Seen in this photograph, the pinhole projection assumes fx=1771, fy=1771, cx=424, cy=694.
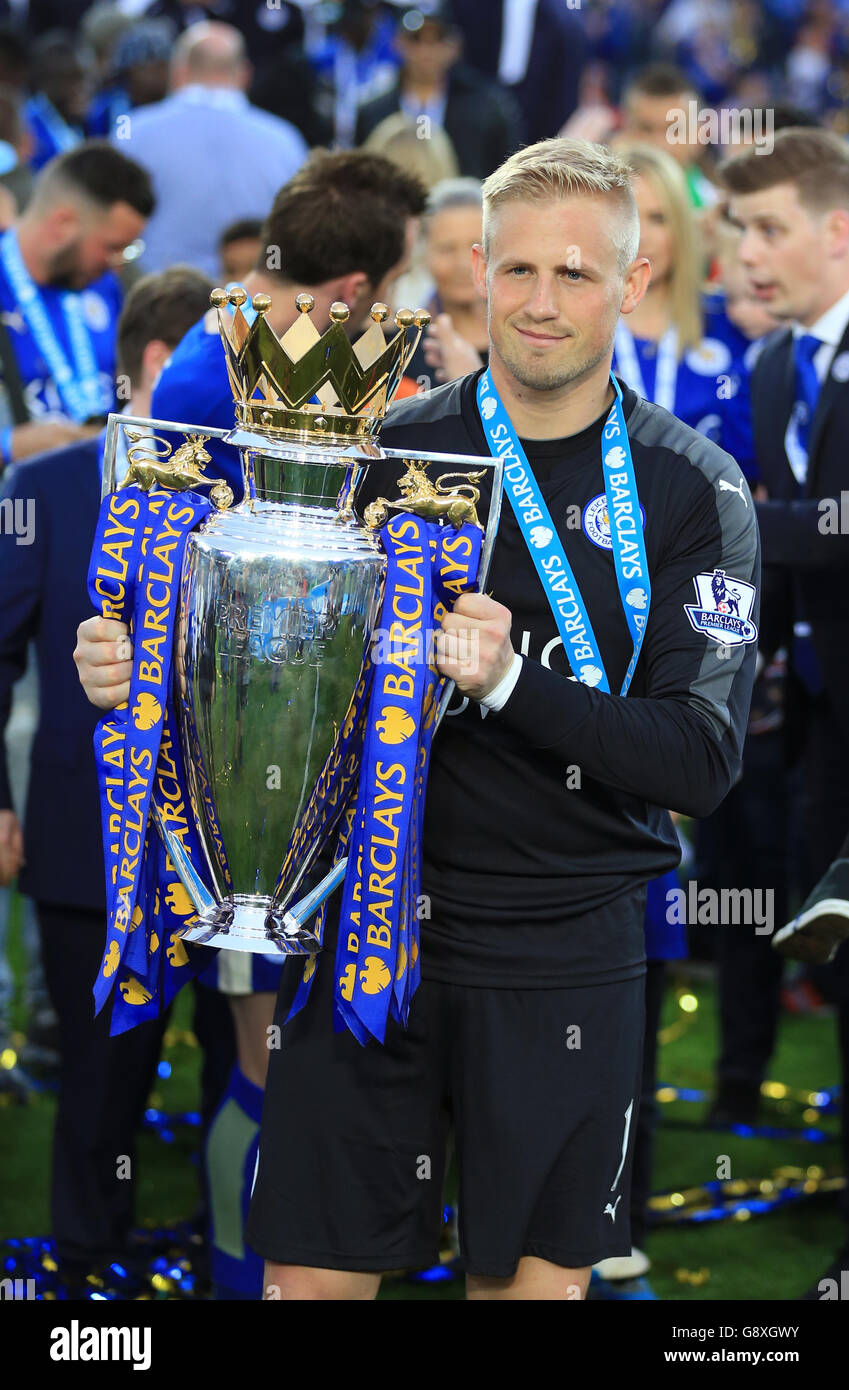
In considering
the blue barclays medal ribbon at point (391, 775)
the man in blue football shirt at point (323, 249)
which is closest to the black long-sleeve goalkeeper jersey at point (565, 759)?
the blue barclays medal ribbon at point (391, 775)

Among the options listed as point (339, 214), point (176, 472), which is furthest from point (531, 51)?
point (176, 472)

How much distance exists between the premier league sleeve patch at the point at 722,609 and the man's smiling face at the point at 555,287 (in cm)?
35

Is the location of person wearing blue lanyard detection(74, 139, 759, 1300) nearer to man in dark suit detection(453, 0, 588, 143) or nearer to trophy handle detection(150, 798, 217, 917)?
trophy handle detection(150, 798, 217, 917)

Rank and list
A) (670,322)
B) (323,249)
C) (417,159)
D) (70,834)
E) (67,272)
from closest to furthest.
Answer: (323,249), (70,834), (670,322), (67,272), (417,159)

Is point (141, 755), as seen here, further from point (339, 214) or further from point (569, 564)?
point (339, 214)

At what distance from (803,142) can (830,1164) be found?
2752mm

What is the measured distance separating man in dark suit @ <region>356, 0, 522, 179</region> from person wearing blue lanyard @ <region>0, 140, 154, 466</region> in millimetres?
2323

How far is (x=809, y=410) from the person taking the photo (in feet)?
13.8

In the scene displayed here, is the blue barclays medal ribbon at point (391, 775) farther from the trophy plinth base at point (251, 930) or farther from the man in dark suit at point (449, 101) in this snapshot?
the man in dark suit at point (449, 101)

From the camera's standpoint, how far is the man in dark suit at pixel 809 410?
4.09 meters

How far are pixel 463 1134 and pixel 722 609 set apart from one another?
0.85 metres

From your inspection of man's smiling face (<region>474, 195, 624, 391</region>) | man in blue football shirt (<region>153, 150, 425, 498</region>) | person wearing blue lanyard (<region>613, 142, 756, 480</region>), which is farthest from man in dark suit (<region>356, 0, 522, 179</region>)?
man's smiling face (<region>474, 195, 624, 391</region>)

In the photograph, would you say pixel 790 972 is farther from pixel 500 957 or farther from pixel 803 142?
pixel 500 957
